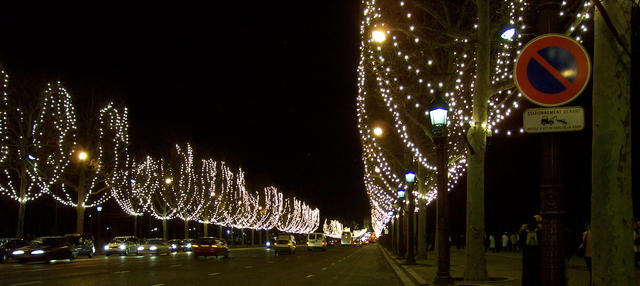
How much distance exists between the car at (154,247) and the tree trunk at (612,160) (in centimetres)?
4696

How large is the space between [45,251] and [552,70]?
34.4 m

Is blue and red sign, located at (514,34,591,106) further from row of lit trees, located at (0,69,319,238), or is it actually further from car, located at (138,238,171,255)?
car, located at (138,238,171,255)

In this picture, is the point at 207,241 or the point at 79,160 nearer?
the point at 207,241

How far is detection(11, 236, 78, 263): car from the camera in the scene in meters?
35.6

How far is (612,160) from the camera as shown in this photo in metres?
7.32

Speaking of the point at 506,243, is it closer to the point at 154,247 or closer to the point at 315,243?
the point at 315,243

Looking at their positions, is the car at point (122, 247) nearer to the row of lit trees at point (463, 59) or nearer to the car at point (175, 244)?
the car at point (175, 244)

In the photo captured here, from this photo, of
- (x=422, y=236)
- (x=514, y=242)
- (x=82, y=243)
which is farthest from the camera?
(x=514, y=242)

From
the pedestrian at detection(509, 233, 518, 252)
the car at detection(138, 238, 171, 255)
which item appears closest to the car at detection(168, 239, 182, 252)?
the car at detection(138, 238, 171, 255)

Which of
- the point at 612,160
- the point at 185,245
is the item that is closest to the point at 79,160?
the point at 185,245

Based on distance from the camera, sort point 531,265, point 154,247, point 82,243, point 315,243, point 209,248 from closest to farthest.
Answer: point 531,265
point 82,243
point 209,248
point 154,247
point 315,243

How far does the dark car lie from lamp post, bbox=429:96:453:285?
28908 mm

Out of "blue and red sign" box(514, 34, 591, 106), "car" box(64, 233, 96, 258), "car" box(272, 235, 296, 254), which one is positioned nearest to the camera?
"blue and red sign" box(514, 34, 591, 106)

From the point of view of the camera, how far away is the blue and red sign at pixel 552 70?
6590mm
